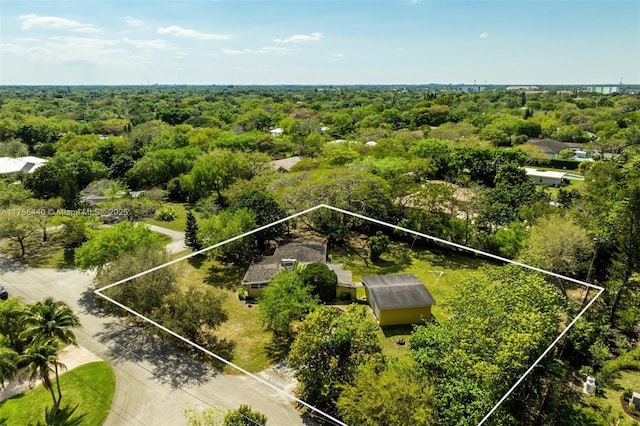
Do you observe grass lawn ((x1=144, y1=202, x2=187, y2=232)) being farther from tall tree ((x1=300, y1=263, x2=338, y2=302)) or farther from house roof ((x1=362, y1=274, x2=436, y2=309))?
house roof ((x1=362, y1=274, x2=436, y2=309))

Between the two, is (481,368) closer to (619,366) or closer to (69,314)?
(619,366)

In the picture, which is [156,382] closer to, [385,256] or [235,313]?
[235,313]

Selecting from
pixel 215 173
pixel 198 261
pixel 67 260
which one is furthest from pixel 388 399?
pixel 215 173

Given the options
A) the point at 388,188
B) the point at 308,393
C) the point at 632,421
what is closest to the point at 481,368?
the point at 308,393

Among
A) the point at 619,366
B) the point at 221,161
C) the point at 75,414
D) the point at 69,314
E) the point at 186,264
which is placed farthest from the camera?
the point at 221,161

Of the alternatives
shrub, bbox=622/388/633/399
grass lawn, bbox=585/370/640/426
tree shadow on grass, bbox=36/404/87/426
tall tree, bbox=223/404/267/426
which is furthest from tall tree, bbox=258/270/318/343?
shrub, bbox=622/388/633/399
